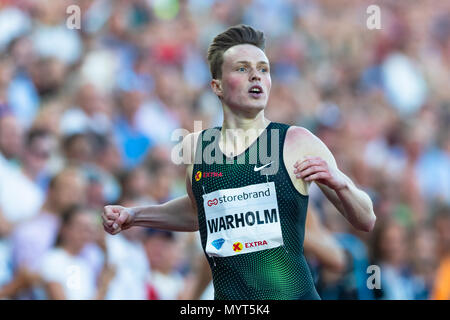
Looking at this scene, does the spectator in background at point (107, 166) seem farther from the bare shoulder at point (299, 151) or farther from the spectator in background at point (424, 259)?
the bare shoulder at point (299, 151)

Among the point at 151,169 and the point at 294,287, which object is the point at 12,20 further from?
the point at 294,287

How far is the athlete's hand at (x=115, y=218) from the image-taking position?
A: 4.41 m

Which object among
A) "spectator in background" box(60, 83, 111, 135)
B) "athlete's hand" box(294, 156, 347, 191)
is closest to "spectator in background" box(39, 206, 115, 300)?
"spectator in background" box(60, 83, 111, 135)

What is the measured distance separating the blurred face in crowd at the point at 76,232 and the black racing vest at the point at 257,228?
2566 mm

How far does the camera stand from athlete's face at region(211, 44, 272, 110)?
428cm

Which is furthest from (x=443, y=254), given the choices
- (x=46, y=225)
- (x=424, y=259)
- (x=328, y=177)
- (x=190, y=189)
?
(x=328, y=177)

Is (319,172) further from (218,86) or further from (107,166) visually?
(107,166)

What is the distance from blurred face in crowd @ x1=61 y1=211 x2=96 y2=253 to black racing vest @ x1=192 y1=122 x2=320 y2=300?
2566 mm

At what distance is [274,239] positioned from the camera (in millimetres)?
4145

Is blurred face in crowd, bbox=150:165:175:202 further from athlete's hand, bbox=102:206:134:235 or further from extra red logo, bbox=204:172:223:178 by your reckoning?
extra red logo, bbox=204:172:223:178

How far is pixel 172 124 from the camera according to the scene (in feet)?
30.7

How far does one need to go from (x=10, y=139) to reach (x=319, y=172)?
4185 mm

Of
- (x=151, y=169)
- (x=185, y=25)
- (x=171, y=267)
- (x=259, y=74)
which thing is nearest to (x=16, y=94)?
(x=151, y=169)

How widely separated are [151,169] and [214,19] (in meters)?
3.43
